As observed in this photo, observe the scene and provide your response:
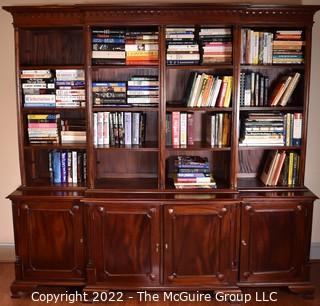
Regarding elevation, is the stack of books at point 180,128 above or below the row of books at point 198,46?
below

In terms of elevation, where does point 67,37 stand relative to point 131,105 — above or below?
above

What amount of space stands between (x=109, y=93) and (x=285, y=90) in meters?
1.24

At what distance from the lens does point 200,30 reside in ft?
9.67

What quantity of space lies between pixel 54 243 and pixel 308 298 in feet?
6.01

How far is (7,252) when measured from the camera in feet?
11.8

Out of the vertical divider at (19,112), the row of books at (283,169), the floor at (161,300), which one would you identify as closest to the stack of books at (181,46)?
the row of books at (283,169)

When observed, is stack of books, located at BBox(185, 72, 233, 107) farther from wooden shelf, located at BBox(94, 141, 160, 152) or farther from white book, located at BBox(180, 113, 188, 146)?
wooden shelf, located at BBox(94, 141, 160, 152)

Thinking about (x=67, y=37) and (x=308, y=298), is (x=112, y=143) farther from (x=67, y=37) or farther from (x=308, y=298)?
(x=308, y=298)

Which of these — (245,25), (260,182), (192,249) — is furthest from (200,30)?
(192,249)

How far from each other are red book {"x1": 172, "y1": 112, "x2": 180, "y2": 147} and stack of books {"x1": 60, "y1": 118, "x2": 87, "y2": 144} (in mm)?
647

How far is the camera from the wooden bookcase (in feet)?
9.46

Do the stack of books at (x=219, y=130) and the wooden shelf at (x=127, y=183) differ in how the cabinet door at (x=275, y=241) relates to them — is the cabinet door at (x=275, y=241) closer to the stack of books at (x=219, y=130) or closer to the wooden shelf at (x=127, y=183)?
the stack of books at (x=219, y=130)

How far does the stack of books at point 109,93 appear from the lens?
301cm

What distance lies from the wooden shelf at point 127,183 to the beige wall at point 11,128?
795mm
